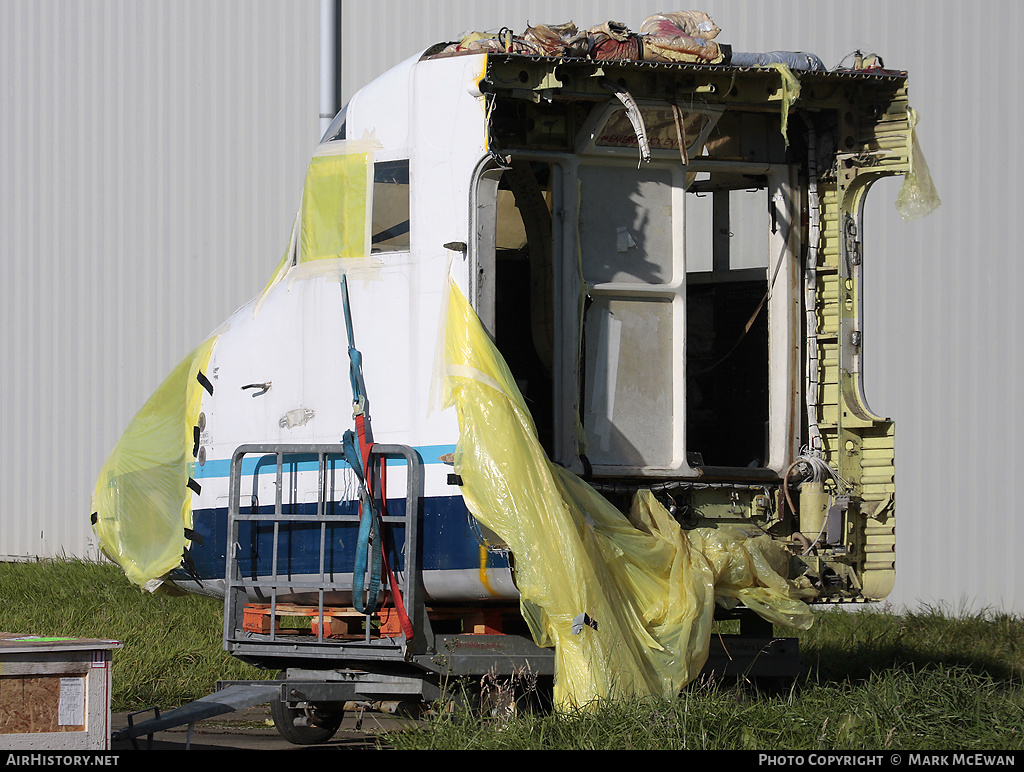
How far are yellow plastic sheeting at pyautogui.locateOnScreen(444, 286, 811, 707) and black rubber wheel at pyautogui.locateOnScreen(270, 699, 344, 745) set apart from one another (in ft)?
6.23

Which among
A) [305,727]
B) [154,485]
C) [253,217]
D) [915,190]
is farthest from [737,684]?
[253,217]

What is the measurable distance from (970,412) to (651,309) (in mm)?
4727

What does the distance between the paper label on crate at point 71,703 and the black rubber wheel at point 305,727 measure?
1550mm

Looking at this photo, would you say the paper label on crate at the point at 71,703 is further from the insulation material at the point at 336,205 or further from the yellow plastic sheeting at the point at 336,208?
the yellow plastic sheeting at the point at 336,208

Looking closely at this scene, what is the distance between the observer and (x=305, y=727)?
698 cm

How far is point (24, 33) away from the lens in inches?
575

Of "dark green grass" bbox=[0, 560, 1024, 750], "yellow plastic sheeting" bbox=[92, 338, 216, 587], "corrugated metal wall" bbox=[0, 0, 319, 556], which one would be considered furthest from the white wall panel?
"yellow plastic sheeting" bbox=[92, 338, 216, 587]

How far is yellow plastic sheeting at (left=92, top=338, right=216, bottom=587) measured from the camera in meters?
6.91

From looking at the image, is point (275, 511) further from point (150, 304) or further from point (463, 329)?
point (150, 304)

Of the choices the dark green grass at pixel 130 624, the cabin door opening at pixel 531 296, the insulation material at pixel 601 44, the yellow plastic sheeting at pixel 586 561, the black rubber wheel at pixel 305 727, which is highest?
the insulation material at pixel 601 44

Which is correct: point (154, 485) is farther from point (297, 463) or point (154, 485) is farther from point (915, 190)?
point (915, 190)

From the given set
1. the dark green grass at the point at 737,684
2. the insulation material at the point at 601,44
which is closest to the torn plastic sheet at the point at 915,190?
the insulation material at the point at 601,44

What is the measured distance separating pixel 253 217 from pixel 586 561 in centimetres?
844

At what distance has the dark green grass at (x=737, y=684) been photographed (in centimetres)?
519
